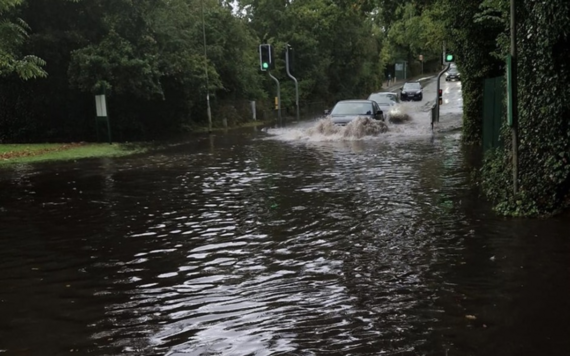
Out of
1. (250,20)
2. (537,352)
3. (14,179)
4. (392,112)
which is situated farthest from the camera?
(250,20)

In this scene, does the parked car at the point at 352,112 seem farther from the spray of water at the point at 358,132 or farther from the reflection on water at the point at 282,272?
the reflection on water at the point at 282,272

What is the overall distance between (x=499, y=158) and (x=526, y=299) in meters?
5.34

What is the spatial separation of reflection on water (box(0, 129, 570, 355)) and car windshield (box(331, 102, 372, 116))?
11478 mm

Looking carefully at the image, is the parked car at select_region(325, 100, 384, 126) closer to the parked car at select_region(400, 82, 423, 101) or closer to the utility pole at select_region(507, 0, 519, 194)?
the utility pole at select_region(507, 0, 519, 194)

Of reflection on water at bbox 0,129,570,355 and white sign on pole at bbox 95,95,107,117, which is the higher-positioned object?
white sign on pole at bbox 95,95,107,117

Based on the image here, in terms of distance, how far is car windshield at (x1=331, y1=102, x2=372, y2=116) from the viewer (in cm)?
2281

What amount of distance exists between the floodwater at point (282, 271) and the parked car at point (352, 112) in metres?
10.8

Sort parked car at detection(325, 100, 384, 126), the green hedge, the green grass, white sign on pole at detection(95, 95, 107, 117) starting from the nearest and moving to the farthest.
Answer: the green hedge → the green grass → parked car at detection(325, 100, 384, 126) → white sign on pole at detection(95, 95, 107, 117)

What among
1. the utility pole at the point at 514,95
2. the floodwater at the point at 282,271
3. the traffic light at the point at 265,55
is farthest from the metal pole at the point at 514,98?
the traffic light at the point at 265,55

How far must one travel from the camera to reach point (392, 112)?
28578 mm

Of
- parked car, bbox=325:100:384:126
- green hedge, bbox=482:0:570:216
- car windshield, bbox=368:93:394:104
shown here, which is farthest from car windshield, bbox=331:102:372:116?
green hedge, bbox=482:0:570:216

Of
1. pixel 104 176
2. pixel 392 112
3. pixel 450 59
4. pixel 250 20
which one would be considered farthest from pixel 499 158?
pixel 250 20

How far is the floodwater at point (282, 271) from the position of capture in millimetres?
4328

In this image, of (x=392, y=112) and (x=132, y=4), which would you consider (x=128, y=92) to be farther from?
(x=392, y=112)
